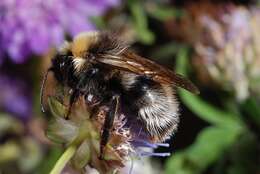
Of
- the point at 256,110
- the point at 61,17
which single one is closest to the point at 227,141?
the point at 256,110

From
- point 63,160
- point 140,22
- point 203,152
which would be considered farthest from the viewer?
point 140,22

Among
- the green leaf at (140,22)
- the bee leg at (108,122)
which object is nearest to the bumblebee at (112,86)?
the bee leg at (108,122)

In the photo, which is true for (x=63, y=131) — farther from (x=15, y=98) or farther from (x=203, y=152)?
(x=15, y=98)

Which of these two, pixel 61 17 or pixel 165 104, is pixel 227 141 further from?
pixel 165 104

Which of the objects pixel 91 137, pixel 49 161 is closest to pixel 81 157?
pixel 91 137

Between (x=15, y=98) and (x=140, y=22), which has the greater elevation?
(x=140, y=22)
